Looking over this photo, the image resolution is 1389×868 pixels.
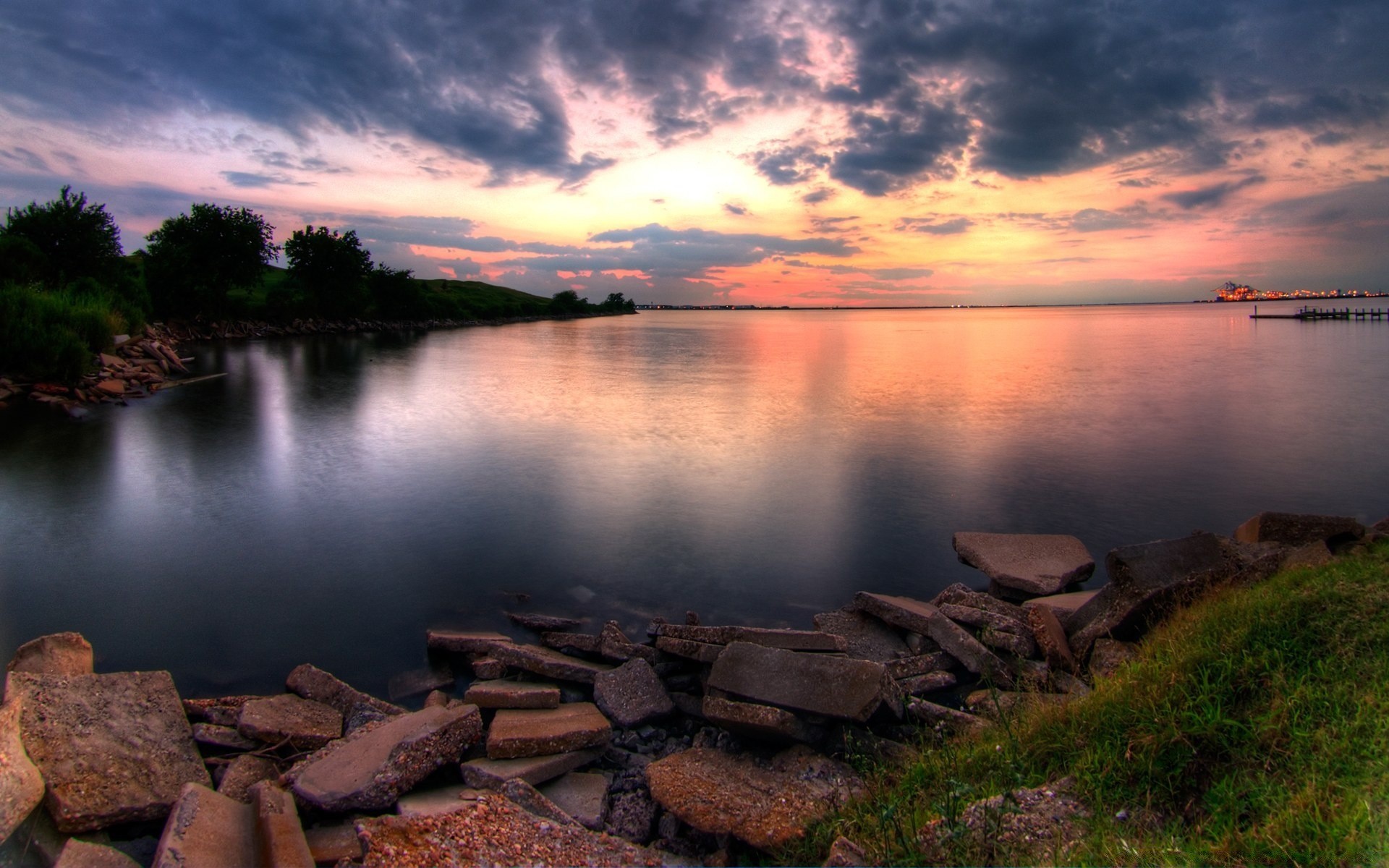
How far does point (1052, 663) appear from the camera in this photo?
5.07 m

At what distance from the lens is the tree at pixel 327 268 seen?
5709cm

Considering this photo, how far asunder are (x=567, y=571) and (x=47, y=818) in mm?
4791

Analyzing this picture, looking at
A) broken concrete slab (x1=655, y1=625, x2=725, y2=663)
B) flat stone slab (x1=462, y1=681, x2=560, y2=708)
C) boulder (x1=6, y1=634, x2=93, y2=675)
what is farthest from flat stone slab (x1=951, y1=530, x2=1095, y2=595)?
boulder (x1=6, y1=634, x2=93, y2=675)

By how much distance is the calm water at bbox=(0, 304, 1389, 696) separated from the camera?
6.77m

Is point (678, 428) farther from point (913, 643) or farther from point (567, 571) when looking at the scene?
point (913, 643)

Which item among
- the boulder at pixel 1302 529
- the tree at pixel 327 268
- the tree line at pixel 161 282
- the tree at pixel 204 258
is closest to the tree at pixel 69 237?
the tree line at pixel 161 282

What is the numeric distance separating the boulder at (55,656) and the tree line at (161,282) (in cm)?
1829

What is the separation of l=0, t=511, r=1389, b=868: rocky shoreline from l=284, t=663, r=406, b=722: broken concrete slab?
0.04 ft

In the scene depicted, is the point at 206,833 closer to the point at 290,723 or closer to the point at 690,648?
the point at 290,723

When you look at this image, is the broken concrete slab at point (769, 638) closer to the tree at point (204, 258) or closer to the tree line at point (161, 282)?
the tree line at point (161, 282)

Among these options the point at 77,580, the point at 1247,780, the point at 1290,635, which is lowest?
the point at 77,580

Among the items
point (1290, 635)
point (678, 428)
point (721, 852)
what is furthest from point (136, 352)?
point (1290, 635)

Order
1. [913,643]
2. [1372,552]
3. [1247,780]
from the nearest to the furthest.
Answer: [1247,780]
[1372,552]
[913,643]

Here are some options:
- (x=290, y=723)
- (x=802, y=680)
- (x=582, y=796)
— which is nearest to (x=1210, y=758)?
(x=802, y=680)
